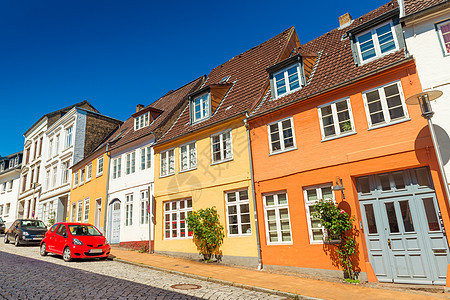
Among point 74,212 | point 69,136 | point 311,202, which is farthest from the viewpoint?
point 69,136

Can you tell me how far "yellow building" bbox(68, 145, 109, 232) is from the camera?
21531 millimetres

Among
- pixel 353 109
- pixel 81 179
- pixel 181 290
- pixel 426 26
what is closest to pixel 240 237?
pixel 181 290

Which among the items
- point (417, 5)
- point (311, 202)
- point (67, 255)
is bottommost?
point (67, 255)

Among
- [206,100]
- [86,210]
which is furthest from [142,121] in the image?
[86,210]

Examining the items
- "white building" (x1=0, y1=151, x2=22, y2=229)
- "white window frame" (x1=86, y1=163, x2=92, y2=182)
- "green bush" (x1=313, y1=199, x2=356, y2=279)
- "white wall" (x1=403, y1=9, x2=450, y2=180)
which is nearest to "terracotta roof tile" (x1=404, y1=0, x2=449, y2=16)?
"white wall" (x1=403, y1=9, x2=450, y2=180)

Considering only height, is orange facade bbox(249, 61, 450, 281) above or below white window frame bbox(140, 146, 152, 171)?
below

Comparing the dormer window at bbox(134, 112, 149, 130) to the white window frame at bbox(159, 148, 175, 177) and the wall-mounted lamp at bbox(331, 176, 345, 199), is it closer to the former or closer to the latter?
the white window frame at bbox(159, 148, 175, 177)

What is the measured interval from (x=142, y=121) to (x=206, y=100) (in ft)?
22.7

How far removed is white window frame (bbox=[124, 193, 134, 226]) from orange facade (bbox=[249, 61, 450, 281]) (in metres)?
9.68

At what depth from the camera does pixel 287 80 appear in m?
13.1

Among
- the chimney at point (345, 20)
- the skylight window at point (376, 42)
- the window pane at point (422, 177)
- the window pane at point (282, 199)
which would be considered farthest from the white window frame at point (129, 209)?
the chimney at point (345, 20)

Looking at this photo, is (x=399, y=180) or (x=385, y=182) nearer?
(x=399, y=180)

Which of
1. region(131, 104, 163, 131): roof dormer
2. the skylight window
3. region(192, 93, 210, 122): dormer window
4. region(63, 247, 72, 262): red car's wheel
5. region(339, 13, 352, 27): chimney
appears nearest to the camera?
the skylight window

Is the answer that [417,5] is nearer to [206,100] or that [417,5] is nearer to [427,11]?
[427,11]
